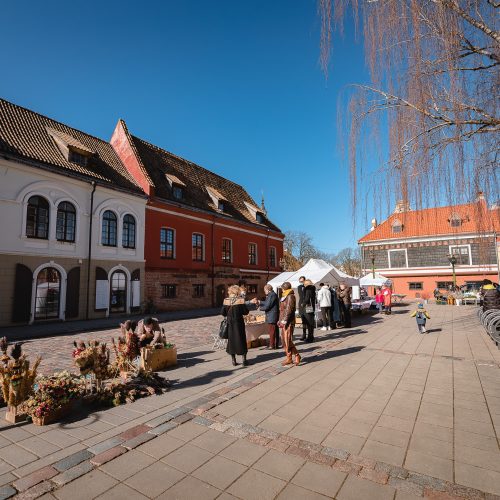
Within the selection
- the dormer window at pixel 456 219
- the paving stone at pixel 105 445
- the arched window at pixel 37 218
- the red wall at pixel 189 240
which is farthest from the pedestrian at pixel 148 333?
the red wall at pixel 189 240

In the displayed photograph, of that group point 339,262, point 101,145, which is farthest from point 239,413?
point 339,262

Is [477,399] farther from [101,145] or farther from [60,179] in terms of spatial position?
[101,145]

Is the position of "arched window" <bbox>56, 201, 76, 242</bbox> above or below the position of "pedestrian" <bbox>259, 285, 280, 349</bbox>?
above

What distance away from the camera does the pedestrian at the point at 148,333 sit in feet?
20.7

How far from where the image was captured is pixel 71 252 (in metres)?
15.9

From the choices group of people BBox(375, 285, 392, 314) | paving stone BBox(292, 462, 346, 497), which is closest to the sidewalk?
paving stone BBox(292, 462, 346, 497)

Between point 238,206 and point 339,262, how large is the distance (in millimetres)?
41385

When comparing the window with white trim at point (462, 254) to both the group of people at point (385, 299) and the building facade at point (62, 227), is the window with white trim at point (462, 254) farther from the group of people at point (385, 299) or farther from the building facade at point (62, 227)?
the building facade at point (62, 227)

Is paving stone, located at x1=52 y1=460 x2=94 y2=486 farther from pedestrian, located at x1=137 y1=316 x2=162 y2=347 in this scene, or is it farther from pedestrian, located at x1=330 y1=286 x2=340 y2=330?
pedestrian, located at x1=330 y1=286 x2=340 y2=330

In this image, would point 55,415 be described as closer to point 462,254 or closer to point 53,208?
point 53,208

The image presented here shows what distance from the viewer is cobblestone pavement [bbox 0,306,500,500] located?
2762mm

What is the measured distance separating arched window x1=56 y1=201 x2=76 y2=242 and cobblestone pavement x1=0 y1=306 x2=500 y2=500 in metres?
12.9

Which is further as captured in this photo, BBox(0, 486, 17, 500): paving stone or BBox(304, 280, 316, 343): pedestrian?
BBox(304, 280, 316, 343): pedestrian

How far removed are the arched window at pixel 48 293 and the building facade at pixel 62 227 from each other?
0.04m
